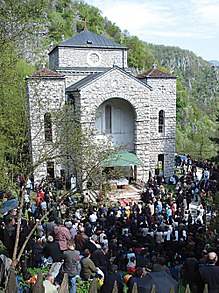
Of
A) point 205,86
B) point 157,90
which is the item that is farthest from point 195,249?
point 205,86

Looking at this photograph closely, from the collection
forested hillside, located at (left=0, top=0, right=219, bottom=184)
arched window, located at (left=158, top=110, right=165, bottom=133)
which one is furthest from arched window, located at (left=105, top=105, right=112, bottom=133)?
forested hillside, located at (left=0, top=0, right=219, bottom=184)

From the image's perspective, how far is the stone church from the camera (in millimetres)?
21891

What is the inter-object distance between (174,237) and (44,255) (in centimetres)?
457

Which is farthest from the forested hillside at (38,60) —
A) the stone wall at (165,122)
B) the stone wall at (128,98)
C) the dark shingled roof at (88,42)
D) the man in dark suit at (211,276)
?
the stone wall at (165,122)

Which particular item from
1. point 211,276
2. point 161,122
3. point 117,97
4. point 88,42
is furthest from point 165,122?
point 211,276

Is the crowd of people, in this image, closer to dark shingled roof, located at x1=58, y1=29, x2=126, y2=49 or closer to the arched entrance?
the arched entrance

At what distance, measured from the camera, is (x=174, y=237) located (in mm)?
11188

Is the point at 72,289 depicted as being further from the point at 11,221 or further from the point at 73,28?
the point at 73,28

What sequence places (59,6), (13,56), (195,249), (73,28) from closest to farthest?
(13,56) < (195,249) < (73,28) < (59,6)

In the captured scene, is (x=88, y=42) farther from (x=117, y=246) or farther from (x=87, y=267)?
(x=87, y=267)

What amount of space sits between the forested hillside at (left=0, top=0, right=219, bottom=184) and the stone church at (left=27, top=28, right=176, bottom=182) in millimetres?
2390

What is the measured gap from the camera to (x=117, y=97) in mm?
22594

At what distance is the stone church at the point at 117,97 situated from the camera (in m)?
21.9

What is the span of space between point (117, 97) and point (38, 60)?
24597 mm
